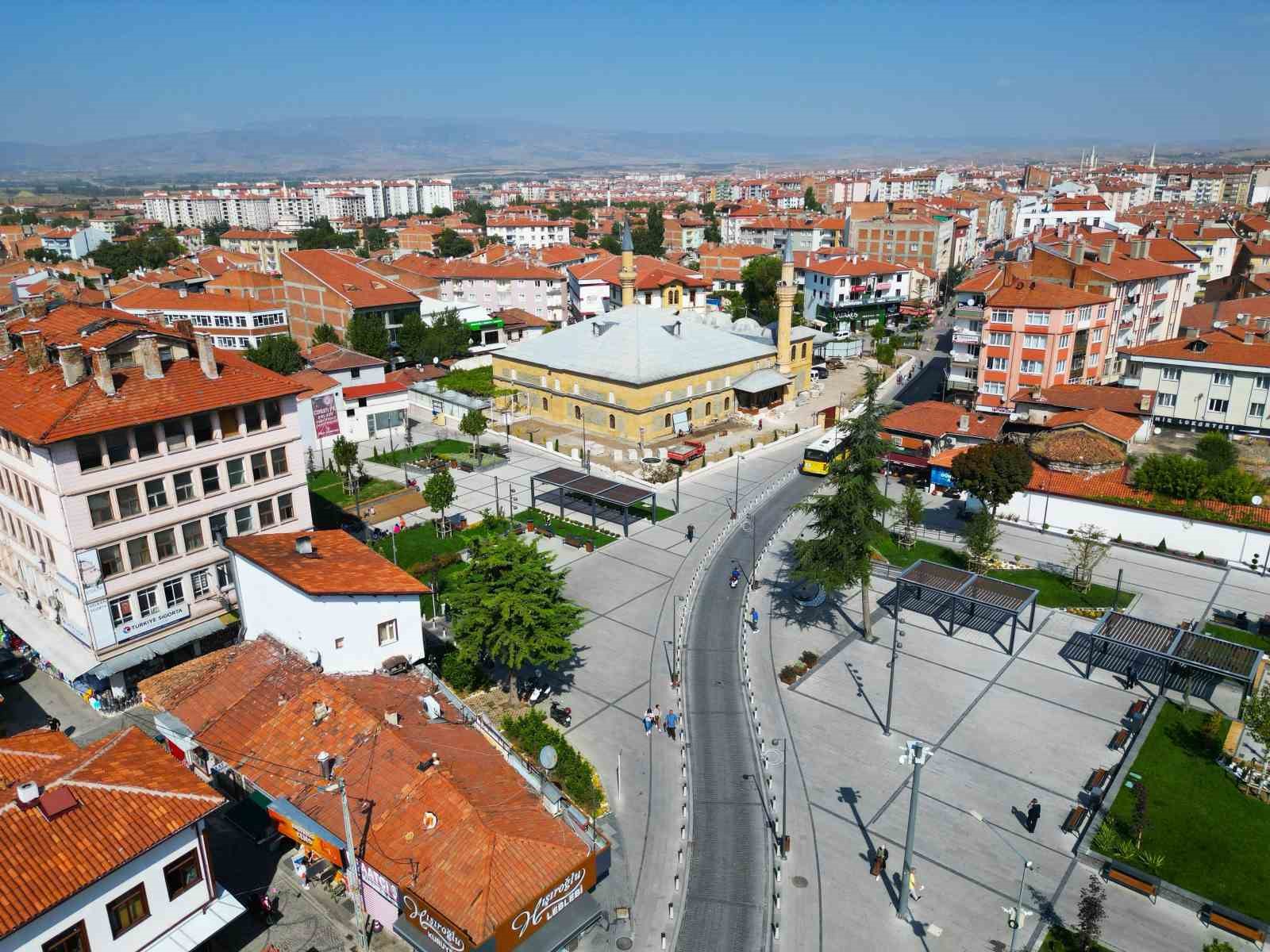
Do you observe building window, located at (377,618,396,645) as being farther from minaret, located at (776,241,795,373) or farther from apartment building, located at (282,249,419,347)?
apartment building, located at (282,249,419,347)

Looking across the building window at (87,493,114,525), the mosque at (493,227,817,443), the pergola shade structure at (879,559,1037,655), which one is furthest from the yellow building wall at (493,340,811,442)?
the building window at (87,493,114,525)

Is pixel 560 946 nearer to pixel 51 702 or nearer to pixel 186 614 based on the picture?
pixel 186 614

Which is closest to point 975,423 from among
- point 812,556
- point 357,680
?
point 812,556

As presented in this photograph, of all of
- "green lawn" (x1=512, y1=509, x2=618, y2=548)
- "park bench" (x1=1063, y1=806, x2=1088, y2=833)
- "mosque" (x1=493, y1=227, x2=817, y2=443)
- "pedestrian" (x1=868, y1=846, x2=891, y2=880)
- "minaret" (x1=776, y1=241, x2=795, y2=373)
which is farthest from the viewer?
"minaret" (x1=776, y1=241, x2=795, y2=373)

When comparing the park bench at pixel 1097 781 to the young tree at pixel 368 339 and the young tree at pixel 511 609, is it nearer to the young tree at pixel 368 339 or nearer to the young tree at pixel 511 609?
the young tree at pixel 511 609

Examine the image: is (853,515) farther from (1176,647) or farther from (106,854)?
(106,854)

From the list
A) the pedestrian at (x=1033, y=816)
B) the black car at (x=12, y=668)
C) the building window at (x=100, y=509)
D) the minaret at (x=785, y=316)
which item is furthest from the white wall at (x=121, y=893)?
the minaret at (x=785, y=316)

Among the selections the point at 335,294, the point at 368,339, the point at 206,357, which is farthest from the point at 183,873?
the point at 335,294
